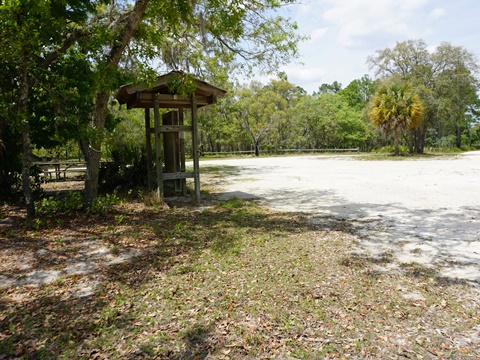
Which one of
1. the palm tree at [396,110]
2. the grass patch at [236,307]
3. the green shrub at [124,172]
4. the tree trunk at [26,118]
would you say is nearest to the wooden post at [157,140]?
the green shrub at [124,172]

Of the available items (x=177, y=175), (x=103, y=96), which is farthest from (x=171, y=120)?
(x=103, y=96)

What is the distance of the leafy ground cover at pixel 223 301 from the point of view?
2.58 m

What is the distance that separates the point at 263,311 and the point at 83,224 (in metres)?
4.18

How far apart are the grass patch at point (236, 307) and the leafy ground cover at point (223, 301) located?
0.4 inches

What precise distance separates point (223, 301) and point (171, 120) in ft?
21.6

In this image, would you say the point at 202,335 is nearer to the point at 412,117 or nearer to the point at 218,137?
the point at 412,117

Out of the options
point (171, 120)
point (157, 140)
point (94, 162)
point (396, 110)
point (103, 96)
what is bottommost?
point (94, 162)

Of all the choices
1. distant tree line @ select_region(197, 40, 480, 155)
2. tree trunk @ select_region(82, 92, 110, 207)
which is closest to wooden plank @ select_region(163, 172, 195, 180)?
tree trunk @ select_region(82, 92, 110, 207)

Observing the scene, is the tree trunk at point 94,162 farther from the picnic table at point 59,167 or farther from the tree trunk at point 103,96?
the picnic table at point 59,167

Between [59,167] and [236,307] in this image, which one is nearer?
[236,307]

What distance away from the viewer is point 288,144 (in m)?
42.9

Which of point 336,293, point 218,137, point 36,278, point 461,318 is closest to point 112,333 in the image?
point 36,278

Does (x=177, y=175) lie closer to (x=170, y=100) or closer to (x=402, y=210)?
(x=170, y=100)

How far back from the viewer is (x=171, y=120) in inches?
356
